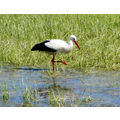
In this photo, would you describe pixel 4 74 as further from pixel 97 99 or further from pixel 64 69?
pixel 97 99

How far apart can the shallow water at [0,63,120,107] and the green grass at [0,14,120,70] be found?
24.4 inches

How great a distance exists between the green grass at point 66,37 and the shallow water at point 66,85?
0.62 m

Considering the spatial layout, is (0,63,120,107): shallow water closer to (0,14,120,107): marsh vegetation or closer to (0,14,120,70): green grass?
(0,14,120,107): marsh vegetation

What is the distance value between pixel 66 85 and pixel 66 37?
4.73m

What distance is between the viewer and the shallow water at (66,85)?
740 cm

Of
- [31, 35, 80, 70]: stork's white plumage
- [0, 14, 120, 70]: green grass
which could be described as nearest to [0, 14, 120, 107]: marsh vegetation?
[0, 14, 120, 70]: green grass

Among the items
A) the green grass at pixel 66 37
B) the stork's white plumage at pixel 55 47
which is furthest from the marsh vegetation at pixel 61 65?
the stork's white plumage at pixel 55 47

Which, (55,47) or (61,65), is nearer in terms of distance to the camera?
(55,47)

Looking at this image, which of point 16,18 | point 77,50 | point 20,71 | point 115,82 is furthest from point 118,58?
point 16,18

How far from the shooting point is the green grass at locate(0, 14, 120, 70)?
1110 cm

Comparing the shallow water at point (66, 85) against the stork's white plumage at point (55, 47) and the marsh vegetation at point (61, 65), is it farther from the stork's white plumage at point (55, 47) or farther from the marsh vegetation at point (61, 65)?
the stork's white plumage at point (55, 47)

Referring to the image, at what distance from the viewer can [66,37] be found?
44.1 feet

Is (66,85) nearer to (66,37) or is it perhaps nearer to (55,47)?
(55,47)

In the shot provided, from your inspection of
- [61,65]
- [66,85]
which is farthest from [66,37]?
[66,85]
